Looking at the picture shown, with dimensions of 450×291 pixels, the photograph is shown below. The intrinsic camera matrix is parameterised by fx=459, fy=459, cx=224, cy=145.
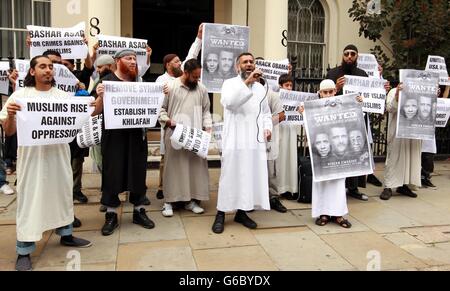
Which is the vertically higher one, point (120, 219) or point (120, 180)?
point (120, 180)

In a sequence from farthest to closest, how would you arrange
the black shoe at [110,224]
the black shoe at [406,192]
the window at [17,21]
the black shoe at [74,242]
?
1. the window at [17,21]
2. the black shoe at [406,192]
3. the black shoe at [110,224]
4. the black shoe at [74,242]

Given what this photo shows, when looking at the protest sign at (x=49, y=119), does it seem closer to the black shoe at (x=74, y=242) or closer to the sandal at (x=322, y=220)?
the black shoe at (x=74, y=242)

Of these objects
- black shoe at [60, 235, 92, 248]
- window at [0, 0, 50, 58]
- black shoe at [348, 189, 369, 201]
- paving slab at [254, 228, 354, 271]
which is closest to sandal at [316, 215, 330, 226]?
paving slab at [254, 228, 354, 271]

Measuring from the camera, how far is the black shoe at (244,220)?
5.29 metres

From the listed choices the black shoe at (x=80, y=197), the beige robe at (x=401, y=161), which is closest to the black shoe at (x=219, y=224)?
the black shoe at (x=80, y=197)

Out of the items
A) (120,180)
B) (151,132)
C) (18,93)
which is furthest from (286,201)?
(151,132)

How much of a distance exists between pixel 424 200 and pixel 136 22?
737 cm

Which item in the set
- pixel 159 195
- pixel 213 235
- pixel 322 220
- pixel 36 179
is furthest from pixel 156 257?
pixel 159 195

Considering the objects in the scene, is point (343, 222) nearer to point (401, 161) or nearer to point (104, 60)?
point (401, 161)

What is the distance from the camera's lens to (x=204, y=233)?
Answer: 512cm

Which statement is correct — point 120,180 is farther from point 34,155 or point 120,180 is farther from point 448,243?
point 448,243

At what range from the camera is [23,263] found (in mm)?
4133

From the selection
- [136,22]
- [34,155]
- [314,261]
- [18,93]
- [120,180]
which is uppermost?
[136,22]

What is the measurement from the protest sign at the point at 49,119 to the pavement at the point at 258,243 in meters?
1.18
